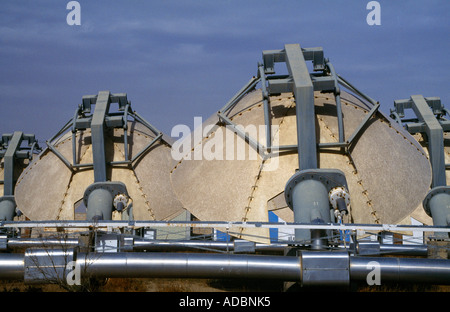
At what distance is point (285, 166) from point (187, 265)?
3795 millimetres

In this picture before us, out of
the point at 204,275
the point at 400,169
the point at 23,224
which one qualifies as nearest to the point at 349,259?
the point at 204,275

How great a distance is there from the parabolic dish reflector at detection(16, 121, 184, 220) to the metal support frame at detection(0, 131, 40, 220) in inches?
209

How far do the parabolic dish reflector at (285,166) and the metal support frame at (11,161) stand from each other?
43.9 ft

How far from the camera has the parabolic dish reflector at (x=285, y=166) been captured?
1288 cm

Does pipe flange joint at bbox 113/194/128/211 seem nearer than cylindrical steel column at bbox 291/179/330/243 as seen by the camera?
No

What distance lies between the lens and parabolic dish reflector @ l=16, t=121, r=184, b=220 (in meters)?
18.6

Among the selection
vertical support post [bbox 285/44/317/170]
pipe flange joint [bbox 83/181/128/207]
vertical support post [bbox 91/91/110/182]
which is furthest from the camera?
vertical support post [bbox 91/91/110/182]

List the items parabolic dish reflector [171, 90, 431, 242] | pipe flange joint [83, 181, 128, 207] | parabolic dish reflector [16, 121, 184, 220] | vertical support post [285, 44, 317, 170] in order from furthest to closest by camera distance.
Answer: parabolic dish reflector [16, 121, 184, 220] → pipe flange joint [83, 181, 128, 207] → parabolic dish reflector [171, 90, 431, 242] → vertical support post [285, 44, 317, 170]

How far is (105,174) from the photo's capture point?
57.8 feet

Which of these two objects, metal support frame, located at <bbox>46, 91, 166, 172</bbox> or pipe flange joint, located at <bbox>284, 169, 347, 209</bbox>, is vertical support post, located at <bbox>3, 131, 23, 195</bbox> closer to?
metal support frame, located at <bbox>46, 91, 166, 172</bbox>

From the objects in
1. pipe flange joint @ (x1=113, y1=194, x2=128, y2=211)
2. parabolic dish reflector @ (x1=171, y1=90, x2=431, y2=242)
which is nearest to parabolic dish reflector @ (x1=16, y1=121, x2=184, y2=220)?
pipe flange joint @ (x1=113, y1=194, x2=128, y2=211)

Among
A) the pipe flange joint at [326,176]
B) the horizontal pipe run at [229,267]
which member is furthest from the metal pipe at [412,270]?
the pipe flange joint at [326,176]

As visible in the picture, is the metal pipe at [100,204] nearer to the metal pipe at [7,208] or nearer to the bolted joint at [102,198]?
the bolted joint at [102,198]
